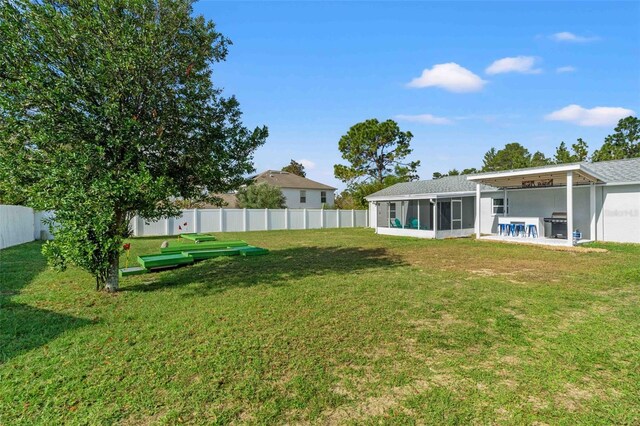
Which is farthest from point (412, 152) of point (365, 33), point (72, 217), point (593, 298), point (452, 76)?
point (72, 217)

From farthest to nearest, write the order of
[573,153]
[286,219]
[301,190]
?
[301,190] < [573,153] < [286,219]

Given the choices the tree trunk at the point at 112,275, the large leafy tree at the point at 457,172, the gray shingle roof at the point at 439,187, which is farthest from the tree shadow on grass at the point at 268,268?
the large leafy tree at the point at 457,172

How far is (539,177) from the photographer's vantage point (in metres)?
15.2

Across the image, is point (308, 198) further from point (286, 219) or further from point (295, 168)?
point (295, 168)

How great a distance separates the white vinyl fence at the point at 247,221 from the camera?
22.0 metres

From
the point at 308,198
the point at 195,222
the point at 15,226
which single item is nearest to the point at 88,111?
the point at 15,226

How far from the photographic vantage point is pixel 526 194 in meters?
17.4

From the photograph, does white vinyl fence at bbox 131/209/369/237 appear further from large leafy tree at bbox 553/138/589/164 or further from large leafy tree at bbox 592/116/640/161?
large leafy tree at bbox 592/116/640/161

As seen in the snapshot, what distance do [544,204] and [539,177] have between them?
2.23 metres

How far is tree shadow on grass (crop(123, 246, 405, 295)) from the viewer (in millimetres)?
7277

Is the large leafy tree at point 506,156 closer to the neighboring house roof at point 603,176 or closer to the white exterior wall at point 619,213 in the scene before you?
the neighboring house roof at point 603,176

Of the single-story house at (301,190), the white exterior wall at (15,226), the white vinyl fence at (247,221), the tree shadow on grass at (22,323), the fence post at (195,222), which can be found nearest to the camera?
the tree shadow on grass at (22,323)

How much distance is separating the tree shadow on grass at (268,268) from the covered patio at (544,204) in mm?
7677

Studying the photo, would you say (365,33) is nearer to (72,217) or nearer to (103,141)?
(103,141)
